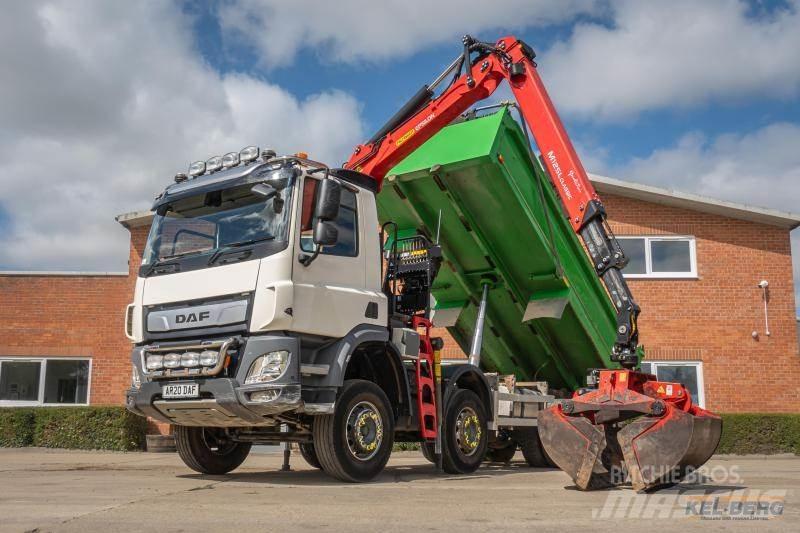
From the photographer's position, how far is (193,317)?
6.89 meters

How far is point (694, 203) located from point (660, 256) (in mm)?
1249

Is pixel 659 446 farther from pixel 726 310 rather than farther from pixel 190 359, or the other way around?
pixel 726 310

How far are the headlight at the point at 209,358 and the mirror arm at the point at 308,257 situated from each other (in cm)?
103

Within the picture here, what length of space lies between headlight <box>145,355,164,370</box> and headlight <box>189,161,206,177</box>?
71.1 inches

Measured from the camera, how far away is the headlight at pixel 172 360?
6.84m

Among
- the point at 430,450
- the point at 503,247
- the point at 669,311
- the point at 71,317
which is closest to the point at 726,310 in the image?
the point at 669,311

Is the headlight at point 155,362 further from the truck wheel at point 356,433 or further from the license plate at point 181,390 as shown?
the truck wheel at point 356,433

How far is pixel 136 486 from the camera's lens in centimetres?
698

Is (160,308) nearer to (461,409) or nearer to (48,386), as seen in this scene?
(461,409)

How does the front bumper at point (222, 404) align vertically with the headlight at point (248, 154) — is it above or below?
below

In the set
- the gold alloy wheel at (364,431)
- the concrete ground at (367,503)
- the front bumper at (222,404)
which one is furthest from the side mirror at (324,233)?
the concrete ground at (367,503)

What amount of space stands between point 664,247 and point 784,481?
9355 millimetres

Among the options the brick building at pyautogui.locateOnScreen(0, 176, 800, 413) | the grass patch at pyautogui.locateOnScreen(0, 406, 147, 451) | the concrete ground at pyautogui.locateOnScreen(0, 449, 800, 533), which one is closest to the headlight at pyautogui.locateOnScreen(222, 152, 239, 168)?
the concrete ground at pyautogui.locateOnScreen(0, 449, 800, 533)

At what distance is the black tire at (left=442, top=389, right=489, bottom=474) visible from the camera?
8.30 metres
